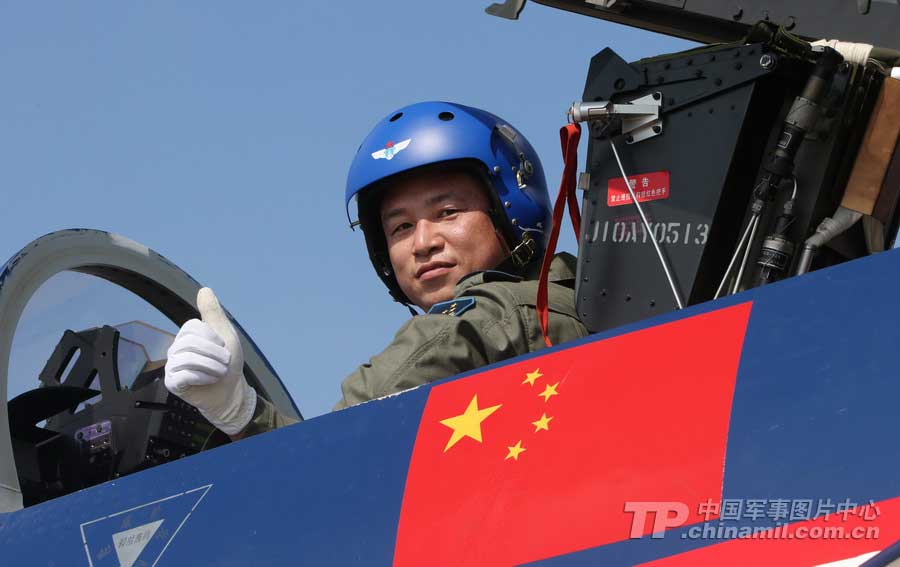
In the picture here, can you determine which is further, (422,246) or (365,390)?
A: (422,246)

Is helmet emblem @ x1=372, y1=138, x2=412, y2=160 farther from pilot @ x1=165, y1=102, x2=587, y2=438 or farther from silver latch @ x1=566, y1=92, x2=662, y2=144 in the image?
silver latch @ x1=566, y1=92, x2=662, y2=144

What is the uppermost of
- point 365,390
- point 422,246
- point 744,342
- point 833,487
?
point 422,246

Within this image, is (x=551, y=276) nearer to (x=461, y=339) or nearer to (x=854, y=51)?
(x=461, y=339)

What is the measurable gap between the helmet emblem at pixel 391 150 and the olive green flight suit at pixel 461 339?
650 mm

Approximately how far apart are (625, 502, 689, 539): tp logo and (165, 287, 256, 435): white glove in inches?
51.6

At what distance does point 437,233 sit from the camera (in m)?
3.46

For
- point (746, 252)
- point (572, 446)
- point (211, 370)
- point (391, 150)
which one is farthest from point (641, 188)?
point (391, 150)

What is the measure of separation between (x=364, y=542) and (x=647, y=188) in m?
0.99

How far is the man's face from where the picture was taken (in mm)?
3465

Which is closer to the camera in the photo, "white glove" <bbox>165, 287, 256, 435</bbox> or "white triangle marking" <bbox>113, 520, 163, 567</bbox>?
"white triangle marking" <bbox>113, 520, 163, 567</bbox>

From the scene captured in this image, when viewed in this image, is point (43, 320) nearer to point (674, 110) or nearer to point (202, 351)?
point (202, 351)

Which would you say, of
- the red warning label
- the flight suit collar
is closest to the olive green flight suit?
the flight suit collar

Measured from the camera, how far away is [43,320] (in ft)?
10.9

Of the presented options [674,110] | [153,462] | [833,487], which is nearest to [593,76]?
[674,110]
